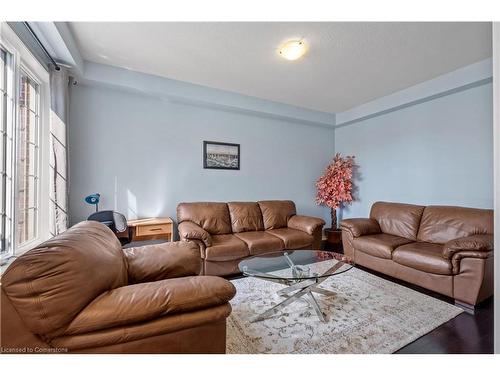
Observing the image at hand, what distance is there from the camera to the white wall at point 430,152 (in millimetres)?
Answer: 2682

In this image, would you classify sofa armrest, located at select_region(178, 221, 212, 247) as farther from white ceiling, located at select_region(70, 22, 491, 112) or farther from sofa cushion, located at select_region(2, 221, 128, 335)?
white ceiling, located at select_region(70, 22, 491, 112)

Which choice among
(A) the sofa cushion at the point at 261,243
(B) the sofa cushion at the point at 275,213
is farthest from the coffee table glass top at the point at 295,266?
(B) the sofa cushion at the point at 275,213

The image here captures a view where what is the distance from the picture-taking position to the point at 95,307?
3.06ft

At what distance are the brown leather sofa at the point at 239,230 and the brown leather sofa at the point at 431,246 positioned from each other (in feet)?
2.25

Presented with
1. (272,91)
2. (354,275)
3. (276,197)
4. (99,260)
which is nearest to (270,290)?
(354,275)

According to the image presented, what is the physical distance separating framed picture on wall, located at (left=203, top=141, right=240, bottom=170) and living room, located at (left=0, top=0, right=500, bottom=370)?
0.10 ft

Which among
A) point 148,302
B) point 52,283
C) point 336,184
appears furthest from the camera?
point 336,184

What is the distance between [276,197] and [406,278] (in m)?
2.23

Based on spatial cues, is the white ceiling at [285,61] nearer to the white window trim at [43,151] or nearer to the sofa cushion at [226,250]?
the white window trim at [43,151]

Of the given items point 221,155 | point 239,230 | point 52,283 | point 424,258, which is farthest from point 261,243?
point 52,283

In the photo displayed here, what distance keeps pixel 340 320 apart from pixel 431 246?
158 centimetres

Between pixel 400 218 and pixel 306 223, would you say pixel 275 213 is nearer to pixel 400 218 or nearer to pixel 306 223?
pixel 306 223

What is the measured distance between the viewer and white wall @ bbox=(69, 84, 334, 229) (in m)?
2.82
